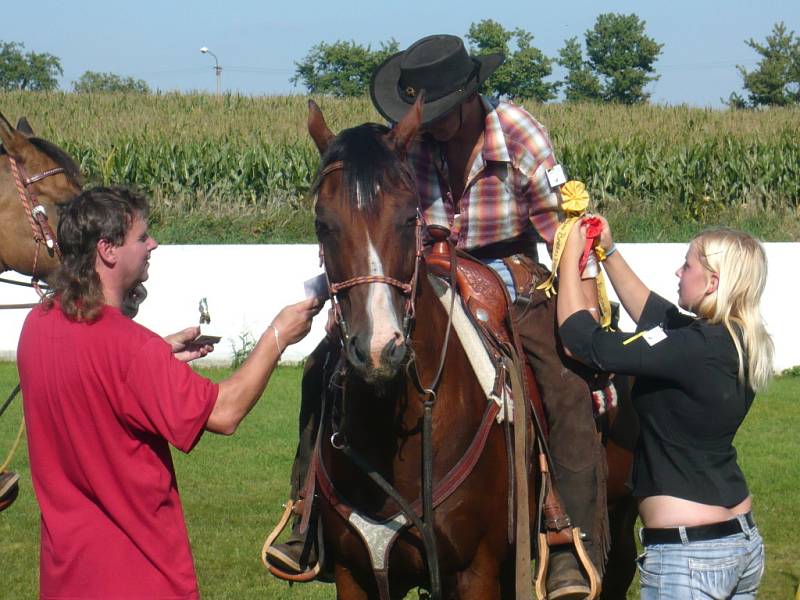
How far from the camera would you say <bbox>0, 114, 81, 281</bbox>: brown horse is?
5973 mm

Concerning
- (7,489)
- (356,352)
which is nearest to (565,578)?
(356,352)

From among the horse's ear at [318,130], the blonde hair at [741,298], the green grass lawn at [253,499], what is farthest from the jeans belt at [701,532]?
the green grass lawn at [253,499]

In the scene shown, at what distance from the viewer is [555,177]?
4840 millimetres

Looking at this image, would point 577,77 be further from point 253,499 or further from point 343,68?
point 253,499

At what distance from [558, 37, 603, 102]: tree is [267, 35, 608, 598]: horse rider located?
64.3 metres

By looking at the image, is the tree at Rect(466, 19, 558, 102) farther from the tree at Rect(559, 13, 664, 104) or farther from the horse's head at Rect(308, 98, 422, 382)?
the horse's head at Rect(308, 98, 422, 382)

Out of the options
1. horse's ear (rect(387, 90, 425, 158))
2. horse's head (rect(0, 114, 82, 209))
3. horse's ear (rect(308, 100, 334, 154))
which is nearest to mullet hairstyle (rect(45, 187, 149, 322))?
horse's ear (rect(308, 100, 334, 154))

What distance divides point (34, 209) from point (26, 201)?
3.0 inches

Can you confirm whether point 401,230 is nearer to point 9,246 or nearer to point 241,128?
point 9,246

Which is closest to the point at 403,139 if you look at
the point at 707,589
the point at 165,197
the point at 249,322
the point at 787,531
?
the point at 707,589

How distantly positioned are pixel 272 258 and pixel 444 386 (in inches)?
424

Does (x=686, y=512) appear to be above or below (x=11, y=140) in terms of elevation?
below

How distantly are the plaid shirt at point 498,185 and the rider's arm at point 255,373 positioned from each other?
1.52 meters

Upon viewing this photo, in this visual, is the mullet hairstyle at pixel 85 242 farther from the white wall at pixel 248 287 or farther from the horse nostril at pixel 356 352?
the white wall at pixel 248 287
